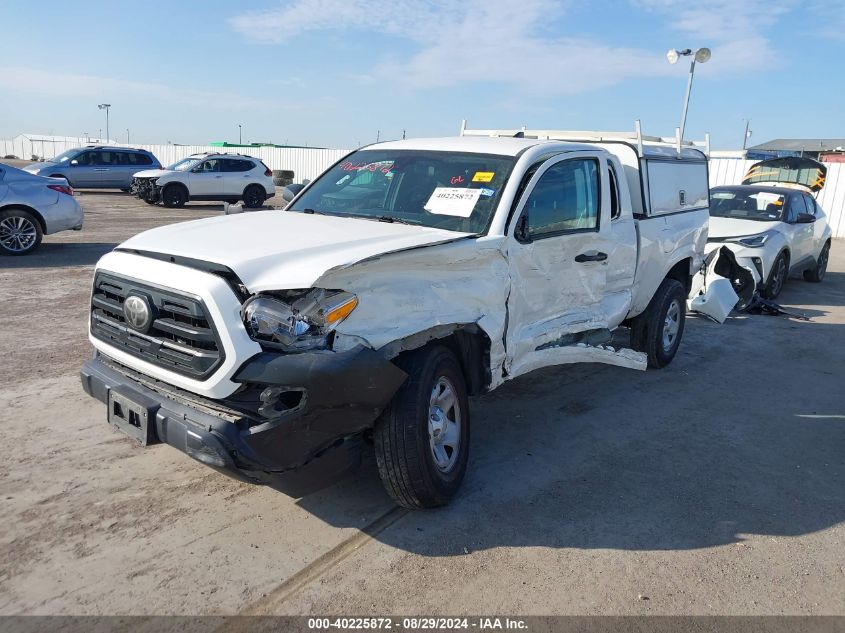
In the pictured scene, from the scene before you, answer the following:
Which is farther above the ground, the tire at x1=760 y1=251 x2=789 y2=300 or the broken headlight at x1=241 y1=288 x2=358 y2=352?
the broken headlight at x1=241 y1=288 x2=358 y2=352

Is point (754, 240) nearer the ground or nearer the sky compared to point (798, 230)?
nearer the ground

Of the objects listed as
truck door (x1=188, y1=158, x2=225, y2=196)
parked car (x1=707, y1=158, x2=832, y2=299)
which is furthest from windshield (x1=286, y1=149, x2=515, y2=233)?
truck door (x1=188, y1=158, x2=225, y2=196)

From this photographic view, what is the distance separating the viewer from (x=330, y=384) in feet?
9.77

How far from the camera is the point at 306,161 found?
124ft

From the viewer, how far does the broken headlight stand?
9.92 feet

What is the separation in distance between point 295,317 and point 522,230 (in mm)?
1765

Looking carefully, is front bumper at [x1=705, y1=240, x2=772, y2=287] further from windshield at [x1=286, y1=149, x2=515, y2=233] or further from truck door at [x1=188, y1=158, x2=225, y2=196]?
truck door at [x1=188, y1=158, x2=225, y2=196]

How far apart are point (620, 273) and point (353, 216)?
2294 millimetres

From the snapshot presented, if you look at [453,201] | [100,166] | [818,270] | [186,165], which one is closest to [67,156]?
[100,166]

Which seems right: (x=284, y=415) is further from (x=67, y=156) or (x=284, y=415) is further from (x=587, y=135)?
(x=67, y=156)

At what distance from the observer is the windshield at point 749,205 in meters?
10.9

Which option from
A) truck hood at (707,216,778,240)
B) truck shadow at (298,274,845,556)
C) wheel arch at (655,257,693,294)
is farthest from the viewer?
truck hood at (707,216,778,240)

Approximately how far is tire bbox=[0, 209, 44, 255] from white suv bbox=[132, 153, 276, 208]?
966cm

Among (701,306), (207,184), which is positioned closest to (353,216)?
(701,306)
